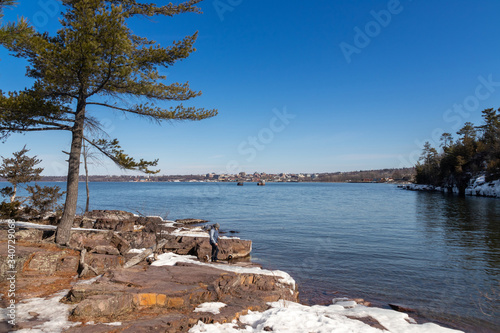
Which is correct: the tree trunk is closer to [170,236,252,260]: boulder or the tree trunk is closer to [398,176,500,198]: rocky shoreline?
[170,236,252,260]: boulder

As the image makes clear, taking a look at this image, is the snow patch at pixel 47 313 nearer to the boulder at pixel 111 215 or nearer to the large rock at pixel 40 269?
the large rock at pixel 40 269

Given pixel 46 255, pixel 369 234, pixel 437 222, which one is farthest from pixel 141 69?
pixel 437 222

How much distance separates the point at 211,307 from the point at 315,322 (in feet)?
8.19

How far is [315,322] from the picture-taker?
6520 mm

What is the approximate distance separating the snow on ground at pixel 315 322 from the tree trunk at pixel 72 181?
7.85m

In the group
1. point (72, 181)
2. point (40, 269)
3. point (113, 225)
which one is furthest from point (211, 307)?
point (113, 225)

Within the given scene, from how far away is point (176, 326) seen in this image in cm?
582

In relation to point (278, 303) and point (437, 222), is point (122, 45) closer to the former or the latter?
point (278, 303)

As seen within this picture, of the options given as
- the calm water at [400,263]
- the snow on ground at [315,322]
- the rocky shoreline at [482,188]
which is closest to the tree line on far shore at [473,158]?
the rocky shoreline at [482,188]

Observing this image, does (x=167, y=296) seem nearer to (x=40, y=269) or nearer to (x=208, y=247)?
(x=40, y=269)

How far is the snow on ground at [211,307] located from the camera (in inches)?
267

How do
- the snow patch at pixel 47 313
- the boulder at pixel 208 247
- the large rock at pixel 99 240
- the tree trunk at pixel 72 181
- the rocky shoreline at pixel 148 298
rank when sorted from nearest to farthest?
the snow patch at pixel 47 313 < the rocky shoreline at pixel 148 298 < the tree trunk at pixel 72 181 < the large rock at pixel 99 240 < the boulder at pixel 208 247

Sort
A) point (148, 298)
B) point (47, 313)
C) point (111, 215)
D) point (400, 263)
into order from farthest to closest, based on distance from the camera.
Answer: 1. point (111, 215)
2. point (400, 263)
3. point (148, 298)
4. point (47, 313)

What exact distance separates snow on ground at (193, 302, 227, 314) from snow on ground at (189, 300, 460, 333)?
0.67m
